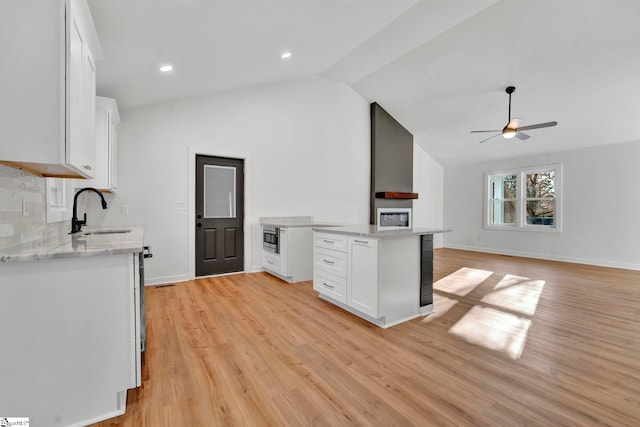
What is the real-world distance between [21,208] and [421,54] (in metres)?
5.34

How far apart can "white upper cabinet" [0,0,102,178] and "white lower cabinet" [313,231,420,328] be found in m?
2.21

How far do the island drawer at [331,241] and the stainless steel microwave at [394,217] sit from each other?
3441 mm

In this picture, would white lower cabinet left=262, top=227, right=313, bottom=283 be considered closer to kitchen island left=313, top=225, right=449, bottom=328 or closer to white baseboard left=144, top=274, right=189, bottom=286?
kitchen island left=313, top=225, right=449, bottom=328

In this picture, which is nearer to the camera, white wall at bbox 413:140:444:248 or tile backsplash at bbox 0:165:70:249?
tile backsplash at bbox 0:165:70:249

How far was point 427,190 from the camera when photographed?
8016mm

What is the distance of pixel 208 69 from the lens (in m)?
3.41

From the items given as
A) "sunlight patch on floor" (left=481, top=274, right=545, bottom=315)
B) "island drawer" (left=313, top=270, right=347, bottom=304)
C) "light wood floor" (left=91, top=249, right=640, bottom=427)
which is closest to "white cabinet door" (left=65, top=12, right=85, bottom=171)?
"light wood floor" (left=91, top=249, right=640, bottom=427)

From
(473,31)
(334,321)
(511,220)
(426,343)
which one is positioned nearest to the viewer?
(426,343)

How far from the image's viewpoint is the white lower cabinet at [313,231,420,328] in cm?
266

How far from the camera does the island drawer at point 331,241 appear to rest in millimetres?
3047

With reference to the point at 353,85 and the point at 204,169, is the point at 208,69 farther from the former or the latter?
the point at 353,85

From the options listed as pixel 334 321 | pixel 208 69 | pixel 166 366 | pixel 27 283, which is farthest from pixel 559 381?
pixel 208 69

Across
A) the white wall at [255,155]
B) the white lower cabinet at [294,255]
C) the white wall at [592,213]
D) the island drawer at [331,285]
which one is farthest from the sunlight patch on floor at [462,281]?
the white wall at [592,213]

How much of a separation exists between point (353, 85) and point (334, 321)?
16.8 ft
